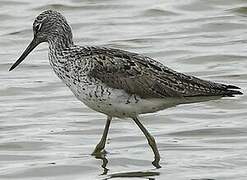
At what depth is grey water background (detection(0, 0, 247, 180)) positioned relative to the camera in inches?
479

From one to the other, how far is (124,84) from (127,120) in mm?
2186

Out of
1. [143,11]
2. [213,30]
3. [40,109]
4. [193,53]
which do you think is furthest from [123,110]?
[143,11]

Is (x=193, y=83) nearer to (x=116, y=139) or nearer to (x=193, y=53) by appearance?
(x=116, y=139)

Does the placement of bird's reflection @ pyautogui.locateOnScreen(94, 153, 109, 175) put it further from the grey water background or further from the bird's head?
the bird's head

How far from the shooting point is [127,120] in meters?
14.4

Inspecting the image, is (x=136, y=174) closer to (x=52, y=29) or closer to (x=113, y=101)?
(x=113, y=101)

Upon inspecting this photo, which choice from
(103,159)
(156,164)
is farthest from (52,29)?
(156,164)

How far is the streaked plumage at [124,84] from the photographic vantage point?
39.8ft

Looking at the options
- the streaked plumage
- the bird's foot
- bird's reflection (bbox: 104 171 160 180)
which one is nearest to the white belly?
the streaked plumage

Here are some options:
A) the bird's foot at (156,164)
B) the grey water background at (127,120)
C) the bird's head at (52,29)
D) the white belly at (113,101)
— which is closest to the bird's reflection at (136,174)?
the grey water background at (127,120)

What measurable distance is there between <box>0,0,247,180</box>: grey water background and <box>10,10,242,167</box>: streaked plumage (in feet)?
2.10

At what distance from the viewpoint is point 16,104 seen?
1519 cm

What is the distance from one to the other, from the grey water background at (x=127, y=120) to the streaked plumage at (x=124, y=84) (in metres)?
0.64

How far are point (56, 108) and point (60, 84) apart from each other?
1.40m
